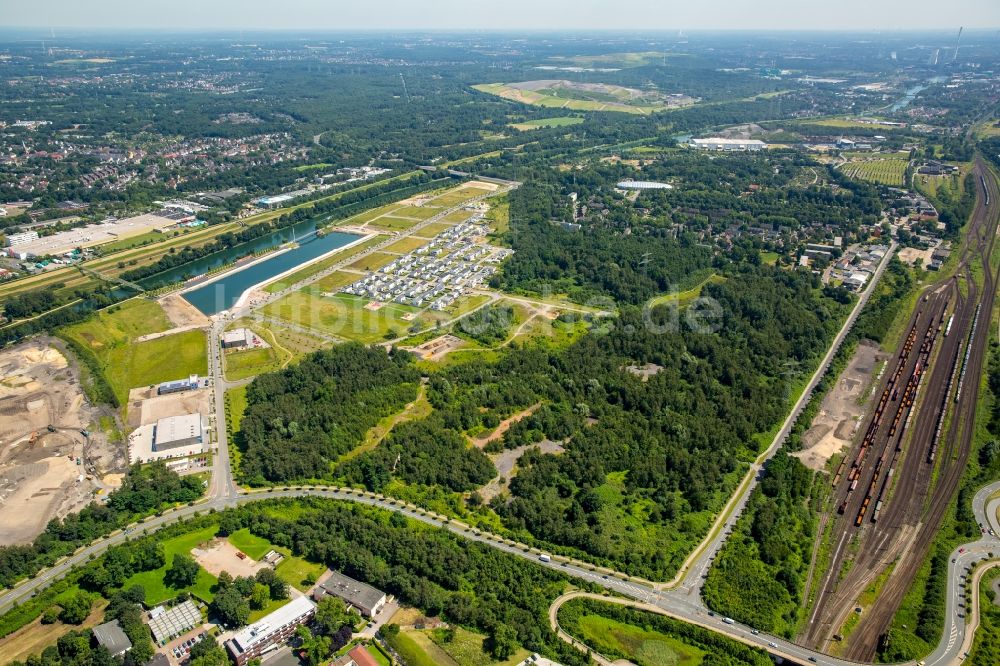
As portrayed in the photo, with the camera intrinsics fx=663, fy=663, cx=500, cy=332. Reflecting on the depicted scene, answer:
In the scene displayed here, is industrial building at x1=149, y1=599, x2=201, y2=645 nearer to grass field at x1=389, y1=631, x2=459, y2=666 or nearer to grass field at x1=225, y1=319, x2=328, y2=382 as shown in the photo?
grass field at x1=389, y1=631, x2=459, y2=666

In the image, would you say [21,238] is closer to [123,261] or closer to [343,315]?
[123,261]

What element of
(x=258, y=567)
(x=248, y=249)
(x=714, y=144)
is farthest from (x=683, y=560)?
(x=714, y=144)

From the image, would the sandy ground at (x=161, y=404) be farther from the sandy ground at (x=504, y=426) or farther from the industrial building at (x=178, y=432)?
the sandy ground at (x=504, y=426)

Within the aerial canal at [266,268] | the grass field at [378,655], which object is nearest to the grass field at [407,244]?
the aerial canal at [266,268]

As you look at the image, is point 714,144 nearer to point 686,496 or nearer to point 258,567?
point 686,496

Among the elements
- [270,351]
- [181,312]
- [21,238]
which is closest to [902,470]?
[270,351]

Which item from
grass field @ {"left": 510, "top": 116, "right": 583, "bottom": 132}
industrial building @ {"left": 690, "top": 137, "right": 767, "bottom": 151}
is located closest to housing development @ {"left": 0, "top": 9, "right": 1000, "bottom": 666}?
industrial building @ {"left": 690, "top": 137, "right": 767, "bottom": 151}
